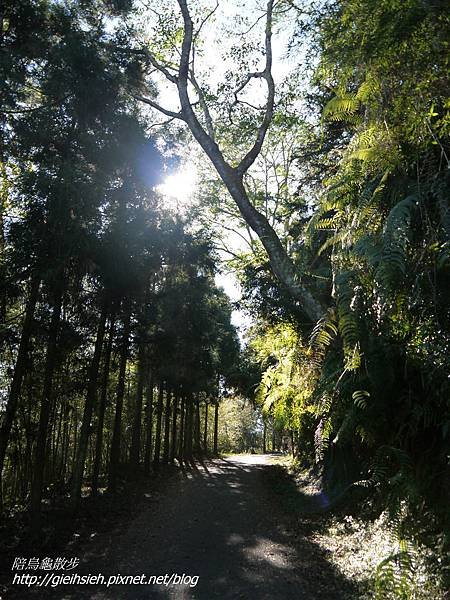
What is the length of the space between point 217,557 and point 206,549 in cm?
51

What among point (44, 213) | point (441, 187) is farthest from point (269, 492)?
point (441, 187)

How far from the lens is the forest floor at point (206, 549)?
6.06 meters

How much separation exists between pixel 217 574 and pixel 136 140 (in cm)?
850

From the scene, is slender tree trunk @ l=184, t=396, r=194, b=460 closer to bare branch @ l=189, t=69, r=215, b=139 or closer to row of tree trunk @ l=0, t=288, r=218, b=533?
row of tree trunk @ l=0, t=288, r=218, b=533

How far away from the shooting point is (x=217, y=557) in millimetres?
7367

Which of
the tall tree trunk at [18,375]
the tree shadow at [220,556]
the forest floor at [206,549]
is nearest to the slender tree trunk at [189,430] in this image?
the forest floor at [206,549]

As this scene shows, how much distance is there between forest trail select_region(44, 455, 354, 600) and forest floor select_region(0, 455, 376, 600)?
14mm

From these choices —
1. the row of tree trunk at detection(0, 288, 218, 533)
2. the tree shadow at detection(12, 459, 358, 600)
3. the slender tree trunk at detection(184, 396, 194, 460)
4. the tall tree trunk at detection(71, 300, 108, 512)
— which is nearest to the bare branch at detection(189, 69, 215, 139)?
the row of tree trunk at detection(0, 288, 218, 533)

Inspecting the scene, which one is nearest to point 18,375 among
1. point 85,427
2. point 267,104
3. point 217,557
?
point 85,427

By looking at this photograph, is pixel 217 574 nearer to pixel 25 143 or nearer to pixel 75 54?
pixel 25 143

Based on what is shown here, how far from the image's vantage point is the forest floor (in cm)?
606

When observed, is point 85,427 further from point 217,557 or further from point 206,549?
point 217,557

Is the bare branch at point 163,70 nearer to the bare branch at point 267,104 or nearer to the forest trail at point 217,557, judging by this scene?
the bare branch at point 267,104

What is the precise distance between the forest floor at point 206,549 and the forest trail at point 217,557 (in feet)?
0.04
